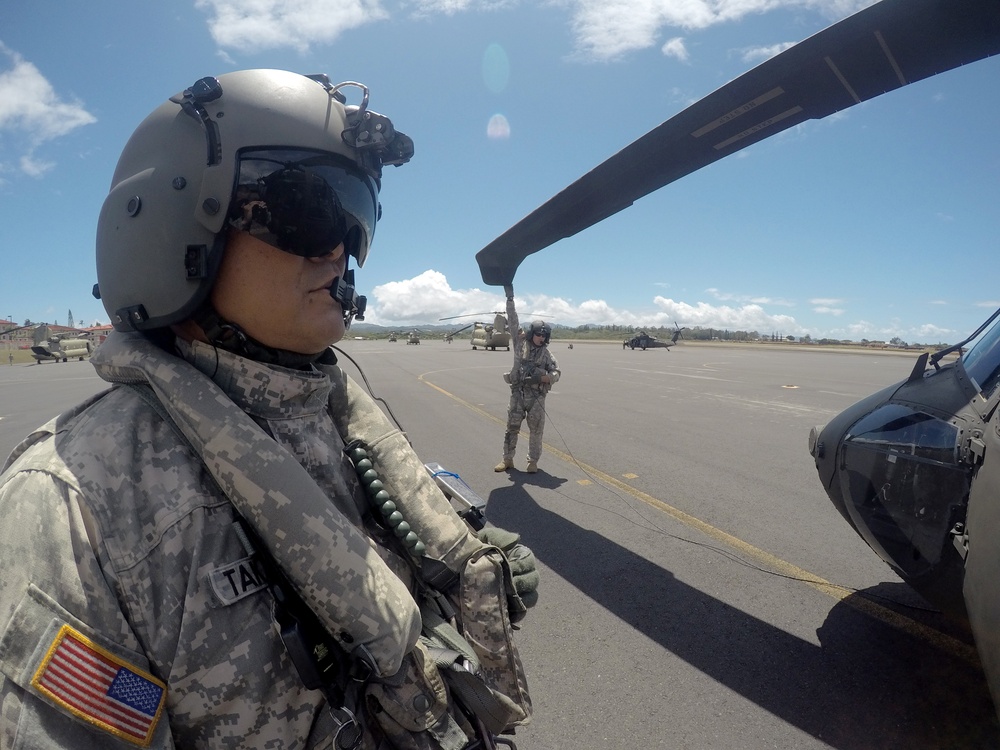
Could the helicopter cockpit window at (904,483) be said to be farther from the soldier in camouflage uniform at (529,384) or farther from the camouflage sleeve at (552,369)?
the camouflage sleeve at (552,369)

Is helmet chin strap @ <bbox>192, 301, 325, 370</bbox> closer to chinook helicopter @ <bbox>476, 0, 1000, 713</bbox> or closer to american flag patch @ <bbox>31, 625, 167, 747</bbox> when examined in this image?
american flag patch @ <bbox>31, 625, 167, 747</bbox>

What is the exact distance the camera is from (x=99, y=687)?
87cm

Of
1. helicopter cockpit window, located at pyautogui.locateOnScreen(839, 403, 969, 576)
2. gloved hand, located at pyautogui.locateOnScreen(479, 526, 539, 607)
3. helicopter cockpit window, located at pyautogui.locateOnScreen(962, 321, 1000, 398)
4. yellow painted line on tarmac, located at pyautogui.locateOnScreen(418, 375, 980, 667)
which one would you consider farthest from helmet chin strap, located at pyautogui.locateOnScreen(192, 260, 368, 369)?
yellow painted line on tarmac, located at pyautogui.locateOnScreen(418, 375, 980, 667)

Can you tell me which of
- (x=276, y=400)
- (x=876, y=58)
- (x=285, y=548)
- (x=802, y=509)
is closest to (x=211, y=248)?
(x=276, y=400)

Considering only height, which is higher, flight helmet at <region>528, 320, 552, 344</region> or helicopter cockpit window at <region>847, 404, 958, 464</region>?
flight helmet at <region>528, 320, 552, 344</region>

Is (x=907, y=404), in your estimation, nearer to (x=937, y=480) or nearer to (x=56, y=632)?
(x=937, y=480)

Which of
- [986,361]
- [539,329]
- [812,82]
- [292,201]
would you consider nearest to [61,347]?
[539,329]

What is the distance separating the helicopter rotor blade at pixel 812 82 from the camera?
2.53 metres

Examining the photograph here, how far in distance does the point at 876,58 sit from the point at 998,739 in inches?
131

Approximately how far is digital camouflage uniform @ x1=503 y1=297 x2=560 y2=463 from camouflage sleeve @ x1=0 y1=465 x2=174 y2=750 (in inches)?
253

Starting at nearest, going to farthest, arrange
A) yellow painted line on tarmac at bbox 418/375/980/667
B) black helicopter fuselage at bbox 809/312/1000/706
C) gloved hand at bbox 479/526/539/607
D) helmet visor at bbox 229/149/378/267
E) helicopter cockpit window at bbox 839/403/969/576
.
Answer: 1. helmet visor at bbox 229/149/378/267
2. gloved hand at bbox 479/526/539/607
3. black helicopter fuselage at bbox 809/312/1000/706
4. helicopter cockpit window at bbox 839/403/969/576
5. yellow painted line on tarmac at bbox 418/375/980/667

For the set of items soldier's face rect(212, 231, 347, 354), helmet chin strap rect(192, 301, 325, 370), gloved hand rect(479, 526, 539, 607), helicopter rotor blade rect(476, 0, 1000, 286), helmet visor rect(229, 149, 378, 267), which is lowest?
gloved hand rect(479, 526, 539, 607)

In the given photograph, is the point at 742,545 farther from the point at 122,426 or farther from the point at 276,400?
the point at 122,426

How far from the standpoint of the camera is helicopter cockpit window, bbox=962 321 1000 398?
2.79 m
